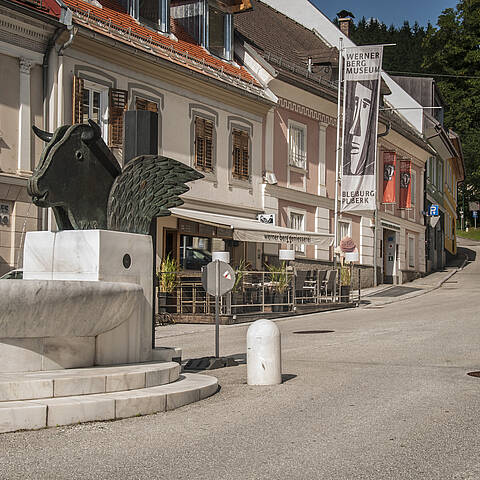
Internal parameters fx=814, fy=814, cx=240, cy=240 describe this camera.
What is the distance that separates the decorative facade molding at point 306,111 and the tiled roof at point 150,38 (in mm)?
1612

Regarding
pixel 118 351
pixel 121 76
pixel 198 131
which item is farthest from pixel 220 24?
pixel 118 351

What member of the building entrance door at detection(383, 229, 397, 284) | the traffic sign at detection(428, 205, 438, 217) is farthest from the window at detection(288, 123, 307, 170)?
the traffic sign at detection(428, 205, 438, 217)

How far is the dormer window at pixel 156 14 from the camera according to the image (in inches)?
919

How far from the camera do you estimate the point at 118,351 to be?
9.26 m

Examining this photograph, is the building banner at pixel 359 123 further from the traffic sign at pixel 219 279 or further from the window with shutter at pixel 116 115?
the traffic sign at pixel 219 279

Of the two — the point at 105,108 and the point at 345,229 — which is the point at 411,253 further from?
the point at 105,108

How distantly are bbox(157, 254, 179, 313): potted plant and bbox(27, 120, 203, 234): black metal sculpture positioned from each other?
9.98 meters

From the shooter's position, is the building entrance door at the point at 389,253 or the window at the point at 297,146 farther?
the building entrance door at the point at 389,253

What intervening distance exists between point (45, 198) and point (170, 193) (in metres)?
1.74

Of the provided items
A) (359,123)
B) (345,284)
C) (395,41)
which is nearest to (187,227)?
(345,284)

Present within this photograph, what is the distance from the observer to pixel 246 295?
68.6 feet

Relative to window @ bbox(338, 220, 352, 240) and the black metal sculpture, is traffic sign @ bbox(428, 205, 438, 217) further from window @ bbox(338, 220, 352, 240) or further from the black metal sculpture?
the black metal sculpture

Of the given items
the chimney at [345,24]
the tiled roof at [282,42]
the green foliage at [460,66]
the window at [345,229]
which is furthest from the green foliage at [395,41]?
the window at [345,229]

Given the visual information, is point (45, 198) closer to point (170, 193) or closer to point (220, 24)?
point (170, 193)
